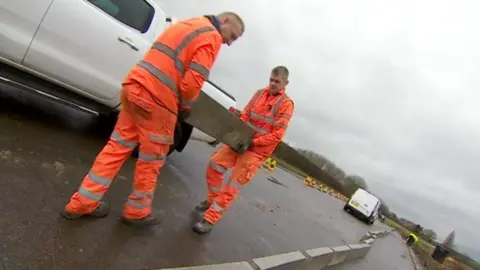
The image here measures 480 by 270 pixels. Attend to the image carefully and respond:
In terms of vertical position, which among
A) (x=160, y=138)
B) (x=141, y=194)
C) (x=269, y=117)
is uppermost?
(x=269, y=117)

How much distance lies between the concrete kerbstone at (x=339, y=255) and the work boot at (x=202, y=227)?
264cm

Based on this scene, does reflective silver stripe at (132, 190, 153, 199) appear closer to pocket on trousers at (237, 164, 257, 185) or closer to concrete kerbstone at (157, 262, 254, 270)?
concrete kerbstone at (157, 262, 254, 270)

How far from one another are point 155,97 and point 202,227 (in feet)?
5.73

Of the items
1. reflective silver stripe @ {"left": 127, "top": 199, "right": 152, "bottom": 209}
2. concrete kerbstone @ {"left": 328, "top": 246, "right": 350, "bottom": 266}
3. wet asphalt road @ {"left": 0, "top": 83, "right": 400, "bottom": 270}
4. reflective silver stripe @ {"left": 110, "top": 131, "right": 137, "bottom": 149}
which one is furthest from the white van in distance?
reflective silver stripe @ {"left": 110, "top": 131, "right": 137, "bottom": 149}

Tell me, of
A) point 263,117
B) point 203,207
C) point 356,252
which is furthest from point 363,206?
point 263,117

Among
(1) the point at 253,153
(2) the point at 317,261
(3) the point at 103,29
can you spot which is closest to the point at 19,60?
(3) the point at 103,29

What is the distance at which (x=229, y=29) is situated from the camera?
3.31 metres

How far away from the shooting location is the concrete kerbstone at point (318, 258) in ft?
15.8

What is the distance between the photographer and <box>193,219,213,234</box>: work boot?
13.3 feet

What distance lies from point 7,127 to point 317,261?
416cm

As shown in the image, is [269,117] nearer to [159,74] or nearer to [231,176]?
[231,176]

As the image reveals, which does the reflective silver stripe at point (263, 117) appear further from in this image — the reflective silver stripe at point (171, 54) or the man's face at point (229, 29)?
the reflective silver stripe at point (171, 54)

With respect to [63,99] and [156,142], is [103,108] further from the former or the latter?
[156,142]

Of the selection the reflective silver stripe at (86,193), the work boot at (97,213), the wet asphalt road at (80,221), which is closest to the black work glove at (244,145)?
the wet asphalt road at (80,221)
